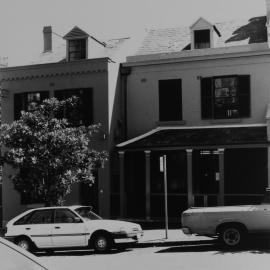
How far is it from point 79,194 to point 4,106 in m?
5.55

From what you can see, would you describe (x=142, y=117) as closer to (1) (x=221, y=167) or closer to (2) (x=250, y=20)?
(1) (x=221, y=167)

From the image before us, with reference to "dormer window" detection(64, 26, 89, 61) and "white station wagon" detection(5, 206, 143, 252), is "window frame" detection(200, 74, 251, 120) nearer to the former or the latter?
"dormer window" detection(64, 26, 89, 61)

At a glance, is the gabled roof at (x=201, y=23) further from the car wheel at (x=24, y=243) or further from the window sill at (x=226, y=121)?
the car wheel at (x=24, y=243)

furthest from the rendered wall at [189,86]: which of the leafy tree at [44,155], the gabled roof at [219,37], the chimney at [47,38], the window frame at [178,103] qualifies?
the chimney at [47,38]

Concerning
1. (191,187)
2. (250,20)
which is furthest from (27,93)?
(250,20)

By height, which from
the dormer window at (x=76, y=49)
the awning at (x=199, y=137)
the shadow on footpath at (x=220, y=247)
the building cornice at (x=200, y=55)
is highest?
the dormer window at (x=76, y=49)

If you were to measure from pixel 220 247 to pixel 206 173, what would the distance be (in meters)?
7.61

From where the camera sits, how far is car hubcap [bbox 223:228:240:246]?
1288 cm

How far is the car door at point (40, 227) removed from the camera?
44.4 ft

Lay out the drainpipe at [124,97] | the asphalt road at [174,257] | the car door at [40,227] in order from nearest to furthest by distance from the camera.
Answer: the asphalt road at [174,257] → the car door at [40,227] → the drainpipe at [124,97]

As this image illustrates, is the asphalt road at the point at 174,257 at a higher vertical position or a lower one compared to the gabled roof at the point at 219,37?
lower

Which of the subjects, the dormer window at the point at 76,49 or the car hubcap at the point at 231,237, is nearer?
the car hubcap at the point at 231,237

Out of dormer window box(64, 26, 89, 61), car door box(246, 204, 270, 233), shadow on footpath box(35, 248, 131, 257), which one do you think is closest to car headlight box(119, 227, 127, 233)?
shadow on footpath box(35, 248, 131, 257)

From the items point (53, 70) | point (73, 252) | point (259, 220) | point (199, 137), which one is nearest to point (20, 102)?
point (53, 70)
